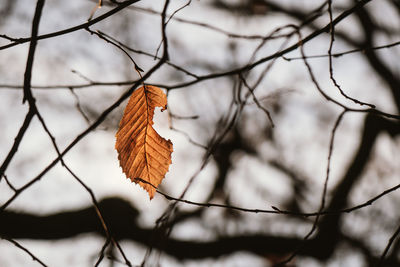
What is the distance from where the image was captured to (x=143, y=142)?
2.35 ft

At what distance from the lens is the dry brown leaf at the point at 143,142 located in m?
0.69

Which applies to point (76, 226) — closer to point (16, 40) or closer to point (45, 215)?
point (45, 215)

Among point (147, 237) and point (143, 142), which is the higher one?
point (147, 237)

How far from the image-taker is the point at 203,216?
11.6 ft

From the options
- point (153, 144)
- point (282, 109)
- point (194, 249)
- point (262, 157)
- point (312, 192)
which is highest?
point (282, 109)

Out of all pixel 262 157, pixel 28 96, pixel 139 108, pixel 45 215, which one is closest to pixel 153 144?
pixel 139 108

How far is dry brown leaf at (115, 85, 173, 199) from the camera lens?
0.69 m

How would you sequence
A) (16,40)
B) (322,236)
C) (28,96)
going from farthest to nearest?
(322,236) → (28,96) → (16,40)

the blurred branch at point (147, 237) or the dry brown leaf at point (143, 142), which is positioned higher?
the blurred branch at point (147, 237)

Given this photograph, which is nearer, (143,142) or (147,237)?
(143,142)

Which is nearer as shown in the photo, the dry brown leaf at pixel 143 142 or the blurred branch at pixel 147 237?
the dry brown leaf at pixel 143 142

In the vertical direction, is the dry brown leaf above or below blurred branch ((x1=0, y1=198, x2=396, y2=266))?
below

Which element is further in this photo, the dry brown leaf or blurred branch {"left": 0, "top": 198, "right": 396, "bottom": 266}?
blurred branch {"left": 0, "top": 198, "right": 396, "bottom": 266}

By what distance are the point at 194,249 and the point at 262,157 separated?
4.38ft
